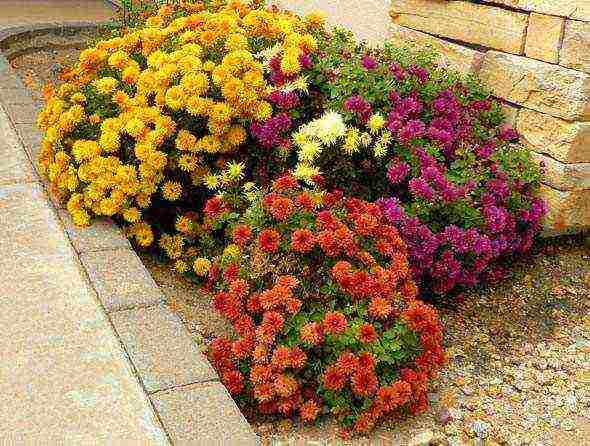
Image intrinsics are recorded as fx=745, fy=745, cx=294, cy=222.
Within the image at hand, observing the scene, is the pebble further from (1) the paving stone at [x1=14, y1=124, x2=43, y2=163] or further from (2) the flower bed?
(1) the paving stone at [x1=14, y1=124, x2=43, y2=163]

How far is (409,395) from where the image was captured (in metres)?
2.39

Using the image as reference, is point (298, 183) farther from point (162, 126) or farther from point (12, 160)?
point (12, 160)

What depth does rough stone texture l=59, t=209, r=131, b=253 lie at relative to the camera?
3086mm

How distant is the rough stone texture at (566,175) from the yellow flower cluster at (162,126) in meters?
1.22

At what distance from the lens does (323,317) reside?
2.51 meters

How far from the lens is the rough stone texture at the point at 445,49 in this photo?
12.4 ft

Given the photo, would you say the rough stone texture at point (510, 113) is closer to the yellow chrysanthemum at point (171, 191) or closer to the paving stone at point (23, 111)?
the yellow chrysanthemum at point (171, 191)

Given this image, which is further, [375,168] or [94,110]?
[94,110]

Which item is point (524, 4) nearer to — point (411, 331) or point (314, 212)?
point (314, 212)

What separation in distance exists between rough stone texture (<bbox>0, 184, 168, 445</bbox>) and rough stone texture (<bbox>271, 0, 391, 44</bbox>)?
8.16ft

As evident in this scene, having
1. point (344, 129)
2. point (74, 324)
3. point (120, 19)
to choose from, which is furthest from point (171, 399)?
point (120, 19)

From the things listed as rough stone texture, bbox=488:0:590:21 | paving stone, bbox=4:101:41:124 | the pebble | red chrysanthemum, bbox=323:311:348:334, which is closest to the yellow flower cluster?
paving stone, bbox=4:101:41:124

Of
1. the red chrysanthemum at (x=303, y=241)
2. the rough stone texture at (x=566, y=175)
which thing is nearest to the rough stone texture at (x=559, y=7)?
the rough stone texture at (x=566, y=175)

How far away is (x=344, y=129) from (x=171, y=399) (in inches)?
54.4
